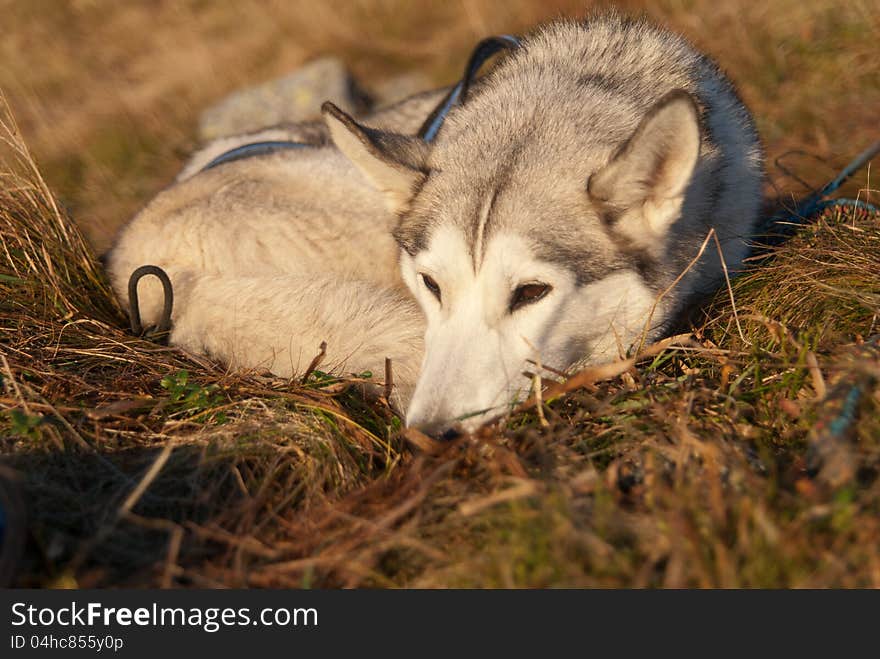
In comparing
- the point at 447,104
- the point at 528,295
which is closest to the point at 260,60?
the point at 447,104

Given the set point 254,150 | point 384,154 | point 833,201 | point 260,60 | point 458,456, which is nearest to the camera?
point 458,456

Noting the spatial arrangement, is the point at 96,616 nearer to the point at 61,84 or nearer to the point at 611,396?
the point at 611,396

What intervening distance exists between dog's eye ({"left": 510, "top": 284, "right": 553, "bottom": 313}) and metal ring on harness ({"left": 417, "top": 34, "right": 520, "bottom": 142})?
129 centimetres

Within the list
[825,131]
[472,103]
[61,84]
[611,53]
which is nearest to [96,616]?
[472,103]

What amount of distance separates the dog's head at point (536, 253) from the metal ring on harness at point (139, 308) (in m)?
1.03

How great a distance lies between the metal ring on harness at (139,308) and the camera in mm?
3117

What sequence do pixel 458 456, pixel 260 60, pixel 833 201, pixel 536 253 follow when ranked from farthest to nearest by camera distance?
pixel 260 60, pixel 833 201, pixel 536 253, pixel 458 456

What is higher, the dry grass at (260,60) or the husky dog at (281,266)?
the dry grass at (260,60)

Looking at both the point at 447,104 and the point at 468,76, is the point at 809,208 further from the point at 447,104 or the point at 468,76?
the point at 447,104

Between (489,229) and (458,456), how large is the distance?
2.55 feet

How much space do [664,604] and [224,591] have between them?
1093mm

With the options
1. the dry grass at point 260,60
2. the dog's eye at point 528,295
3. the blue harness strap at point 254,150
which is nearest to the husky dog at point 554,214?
the dog's eye at point 528,295

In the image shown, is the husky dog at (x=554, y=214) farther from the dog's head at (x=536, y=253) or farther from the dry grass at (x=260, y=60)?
the dry grass at (x=260, y=60)

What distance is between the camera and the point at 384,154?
288 centimetres
